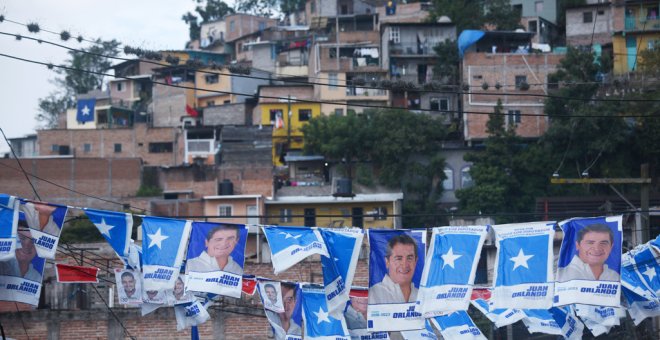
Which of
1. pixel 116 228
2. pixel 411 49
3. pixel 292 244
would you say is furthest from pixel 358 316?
pixel 411 49

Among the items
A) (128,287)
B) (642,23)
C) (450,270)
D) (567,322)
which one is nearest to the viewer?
(450,270)

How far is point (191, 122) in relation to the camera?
6644 cm

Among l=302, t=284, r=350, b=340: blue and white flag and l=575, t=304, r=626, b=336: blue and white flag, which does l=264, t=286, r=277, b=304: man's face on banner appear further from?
l=575, t=304, r=626, b=336: blue and white flag

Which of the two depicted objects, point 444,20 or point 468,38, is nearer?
point 468,38

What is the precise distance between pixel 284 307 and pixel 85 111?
50152 mm

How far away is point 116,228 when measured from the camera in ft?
63.0

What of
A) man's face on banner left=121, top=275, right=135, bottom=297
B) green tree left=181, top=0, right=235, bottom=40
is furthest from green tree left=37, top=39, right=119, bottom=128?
man's face on banner left=121, top=275, right=135, bottom=297

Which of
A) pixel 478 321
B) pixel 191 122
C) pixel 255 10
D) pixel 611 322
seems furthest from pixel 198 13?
pixel 611 322

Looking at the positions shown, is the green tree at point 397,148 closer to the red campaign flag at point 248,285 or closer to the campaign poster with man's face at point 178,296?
the red campaign flag at point 248,285

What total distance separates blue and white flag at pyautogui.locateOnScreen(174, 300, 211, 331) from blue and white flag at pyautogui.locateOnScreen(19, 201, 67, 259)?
424 cm

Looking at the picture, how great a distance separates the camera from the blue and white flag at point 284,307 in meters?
22.2

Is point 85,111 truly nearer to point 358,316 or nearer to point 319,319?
point 358,316

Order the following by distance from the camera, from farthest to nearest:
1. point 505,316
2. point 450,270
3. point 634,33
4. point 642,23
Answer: point 642,23 < point 634,33 < point 505,316 < point 450,270

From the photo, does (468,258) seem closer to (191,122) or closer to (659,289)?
(659,289)
